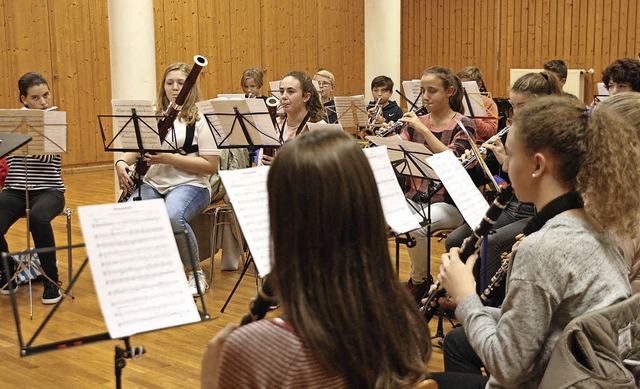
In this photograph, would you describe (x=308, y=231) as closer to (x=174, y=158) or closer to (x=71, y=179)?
(x=174, y=158)

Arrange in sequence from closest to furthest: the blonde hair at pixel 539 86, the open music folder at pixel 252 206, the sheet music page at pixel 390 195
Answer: the open music folder at pixel 252 206, the sheet music page at pixel 390 195, the blonde hair at pixel 539 86

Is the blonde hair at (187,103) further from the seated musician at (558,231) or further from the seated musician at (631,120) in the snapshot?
the seated musician at (558,231)

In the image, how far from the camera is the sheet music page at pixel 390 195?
3.47 meters

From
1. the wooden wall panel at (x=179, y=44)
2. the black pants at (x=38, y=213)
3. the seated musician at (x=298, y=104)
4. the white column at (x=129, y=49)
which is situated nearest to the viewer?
the black pants at (x=38, y=213)

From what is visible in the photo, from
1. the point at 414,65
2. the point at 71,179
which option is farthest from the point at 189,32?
the point at 414,65

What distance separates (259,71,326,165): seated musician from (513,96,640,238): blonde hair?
10.2ft

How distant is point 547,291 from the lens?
1.70m

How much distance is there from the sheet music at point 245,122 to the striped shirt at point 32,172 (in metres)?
1.02

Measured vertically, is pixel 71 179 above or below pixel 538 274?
below

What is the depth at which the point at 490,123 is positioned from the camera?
616 cm

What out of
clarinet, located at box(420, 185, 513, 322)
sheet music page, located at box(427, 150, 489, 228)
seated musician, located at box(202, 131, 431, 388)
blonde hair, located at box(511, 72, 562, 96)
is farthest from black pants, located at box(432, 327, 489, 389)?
blonde hair, located at box(511, 72, 562, 96)

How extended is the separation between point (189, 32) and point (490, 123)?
5845 millimetres

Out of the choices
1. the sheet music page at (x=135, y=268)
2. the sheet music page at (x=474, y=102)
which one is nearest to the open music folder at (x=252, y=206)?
the sheet music page at (x=135, y=268)

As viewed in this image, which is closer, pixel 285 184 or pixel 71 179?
pixel 285 184
